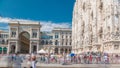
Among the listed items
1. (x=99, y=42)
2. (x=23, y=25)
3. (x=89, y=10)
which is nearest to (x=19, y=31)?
(x=23, y=25)

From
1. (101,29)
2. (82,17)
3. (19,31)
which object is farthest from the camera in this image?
(19,31)

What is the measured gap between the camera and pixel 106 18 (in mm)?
36875

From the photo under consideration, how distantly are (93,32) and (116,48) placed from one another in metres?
12.0

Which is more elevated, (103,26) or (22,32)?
(22,32)

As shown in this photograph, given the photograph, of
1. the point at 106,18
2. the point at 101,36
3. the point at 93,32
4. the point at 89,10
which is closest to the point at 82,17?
the point at 89,10

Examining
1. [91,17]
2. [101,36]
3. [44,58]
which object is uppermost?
[91,17]

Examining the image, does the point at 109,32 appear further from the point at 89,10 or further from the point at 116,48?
the point at 89,10

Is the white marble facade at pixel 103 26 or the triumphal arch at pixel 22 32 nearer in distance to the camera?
the white marble facade at pixel 103 26

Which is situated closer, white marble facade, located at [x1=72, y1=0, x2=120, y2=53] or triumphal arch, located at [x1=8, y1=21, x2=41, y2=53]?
white marble facade, located at [x1=72, y1=0, x2=120, y2=53]

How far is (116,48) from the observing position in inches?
1339

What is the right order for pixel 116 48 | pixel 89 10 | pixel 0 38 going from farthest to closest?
1. pixel 0 38
2. pixel 89 10
3. pixel 116 48

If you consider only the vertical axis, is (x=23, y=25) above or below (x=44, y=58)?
above

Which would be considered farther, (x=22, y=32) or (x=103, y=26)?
(x=22, y=32)

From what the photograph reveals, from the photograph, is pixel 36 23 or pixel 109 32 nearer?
pixel 109 32
